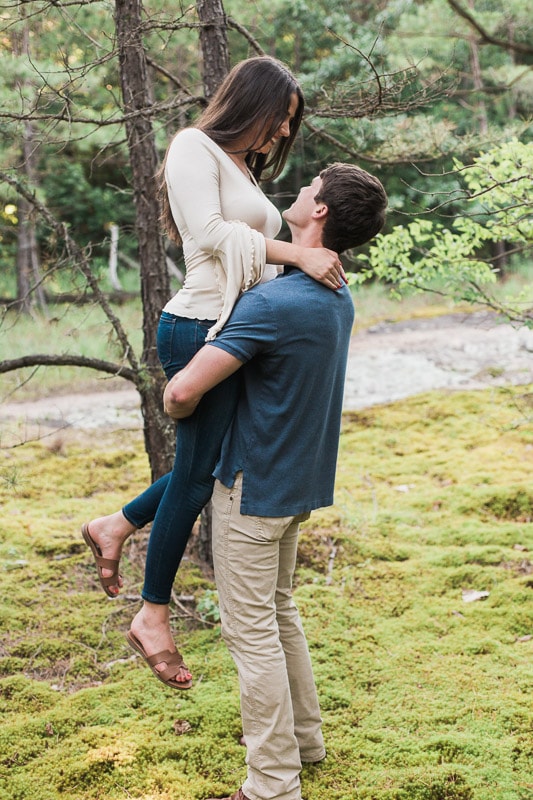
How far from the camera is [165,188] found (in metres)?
2.23

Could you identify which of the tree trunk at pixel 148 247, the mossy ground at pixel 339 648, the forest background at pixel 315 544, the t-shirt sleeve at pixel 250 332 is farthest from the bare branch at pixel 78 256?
the t-shirt sleeve at pixel 250 332

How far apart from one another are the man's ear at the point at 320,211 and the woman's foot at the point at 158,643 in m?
1.20

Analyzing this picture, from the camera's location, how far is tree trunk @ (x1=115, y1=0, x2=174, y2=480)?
3.20 m

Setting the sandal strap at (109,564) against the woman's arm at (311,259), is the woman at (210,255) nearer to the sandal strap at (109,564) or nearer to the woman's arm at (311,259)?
the woman's arm at (311,259)

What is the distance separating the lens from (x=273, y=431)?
77.7 inches

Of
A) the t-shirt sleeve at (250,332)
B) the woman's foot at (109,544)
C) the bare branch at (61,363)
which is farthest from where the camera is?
the bare branch at (61,363)

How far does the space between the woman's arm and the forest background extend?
15.6 inches

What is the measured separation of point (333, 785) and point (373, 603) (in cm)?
121

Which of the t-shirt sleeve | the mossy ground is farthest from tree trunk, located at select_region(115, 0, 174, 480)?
the t-shirt sleeve

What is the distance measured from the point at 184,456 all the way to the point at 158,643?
0.56 metres

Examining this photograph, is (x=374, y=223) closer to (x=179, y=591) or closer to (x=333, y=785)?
(x=333, y=785)

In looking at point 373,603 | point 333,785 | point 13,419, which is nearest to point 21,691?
point 333,785

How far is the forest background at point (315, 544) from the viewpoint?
2.40 metres

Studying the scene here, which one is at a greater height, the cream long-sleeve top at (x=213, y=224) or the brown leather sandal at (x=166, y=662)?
the cream long-sleeve top at (x=213, y=224)
